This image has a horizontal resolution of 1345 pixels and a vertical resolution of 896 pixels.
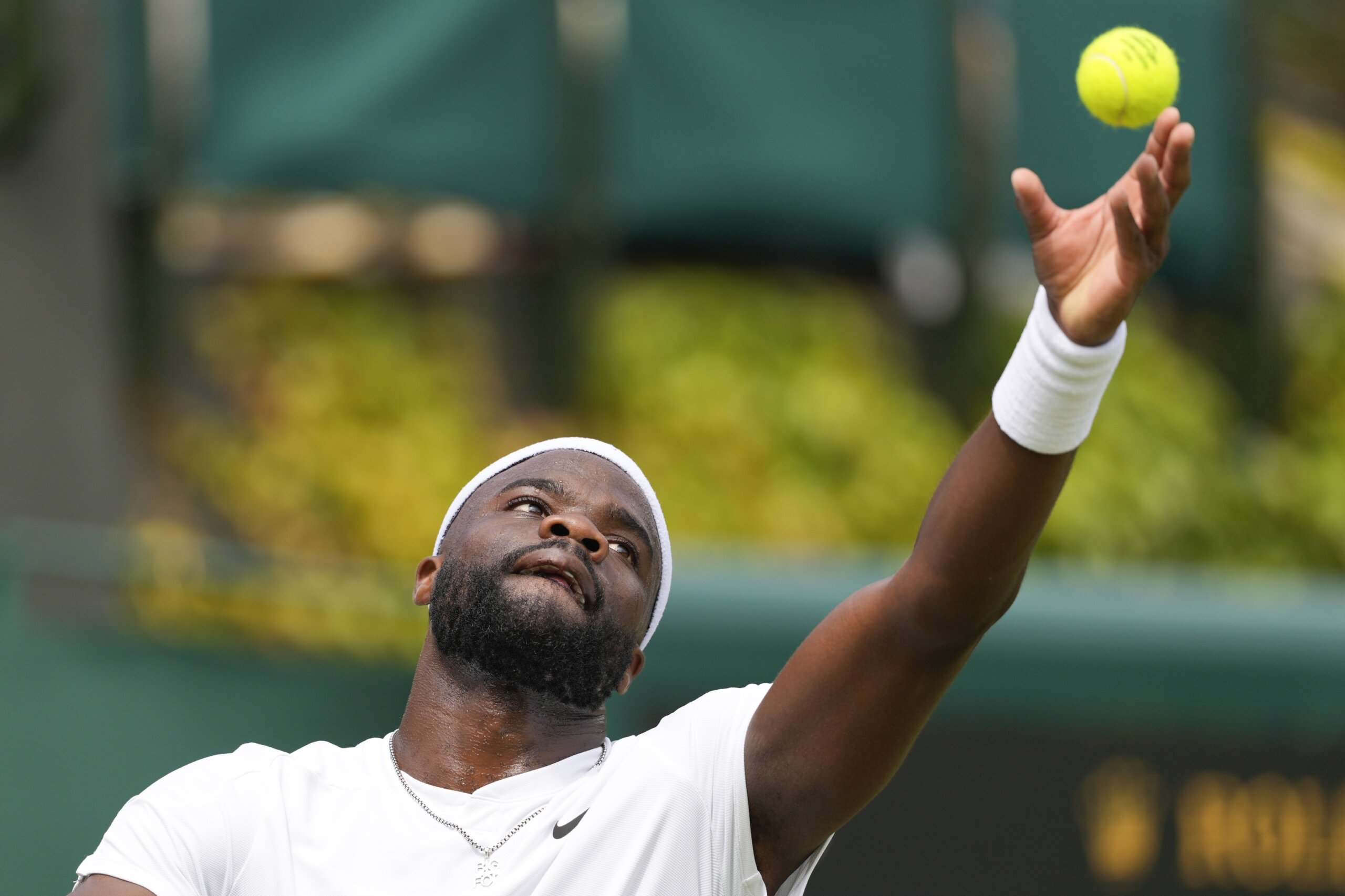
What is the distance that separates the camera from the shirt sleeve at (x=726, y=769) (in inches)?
107

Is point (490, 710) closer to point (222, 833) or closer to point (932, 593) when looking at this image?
point (222, 833)

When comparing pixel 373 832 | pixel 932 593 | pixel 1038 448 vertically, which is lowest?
pixel 373 832

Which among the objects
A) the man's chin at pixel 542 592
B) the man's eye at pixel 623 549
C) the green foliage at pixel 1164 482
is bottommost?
the green foliage at pixel 1164 482

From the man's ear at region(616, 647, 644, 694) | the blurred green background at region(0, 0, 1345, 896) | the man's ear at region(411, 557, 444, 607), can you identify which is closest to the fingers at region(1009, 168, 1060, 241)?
the man's ear at region(616, 647, 644, 694)

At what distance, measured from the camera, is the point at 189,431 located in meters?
6.59

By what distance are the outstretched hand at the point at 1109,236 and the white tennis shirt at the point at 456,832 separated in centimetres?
84

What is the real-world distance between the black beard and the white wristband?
2.73 ft

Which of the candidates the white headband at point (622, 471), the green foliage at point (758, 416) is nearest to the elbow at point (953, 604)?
the white headband at point (622, 471)

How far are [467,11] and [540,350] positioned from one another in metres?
1.47

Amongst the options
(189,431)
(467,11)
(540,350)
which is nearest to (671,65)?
(467,11)

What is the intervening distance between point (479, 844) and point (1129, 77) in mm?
1635

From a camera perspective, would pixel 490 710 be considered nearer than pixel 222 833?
No

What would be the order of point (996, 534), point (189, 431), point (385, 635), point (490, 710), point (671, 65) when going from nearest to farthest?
point (996, 534)
point (490, 710)
point (385, 635)
point (189, 431)
point (671, 65)

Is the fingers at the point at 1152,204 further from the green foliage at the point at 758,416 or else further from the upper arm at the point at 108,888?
the green foliage at the point at 758,416
